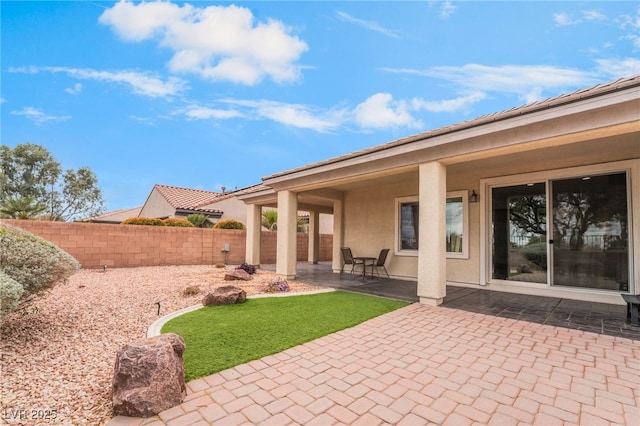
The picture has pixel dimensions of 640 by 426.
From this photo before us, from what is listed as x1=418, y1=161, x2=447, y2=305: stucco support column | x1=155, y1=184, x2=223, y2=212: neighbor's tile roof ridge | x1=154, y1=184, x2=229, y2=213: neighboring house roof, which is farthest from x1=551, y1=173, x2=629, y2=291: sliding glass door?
x1=155, y1=184, x2=223, y2=212: neighbor's tile roof ridge

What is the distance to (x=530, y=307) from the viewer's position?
6293 mm

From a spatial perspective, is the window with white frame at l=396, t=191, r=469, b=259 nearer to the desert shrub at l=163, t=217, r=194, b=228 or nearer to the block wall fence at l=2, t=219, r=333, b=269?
the block wall fence at l=2, t=219, r=333, b=269

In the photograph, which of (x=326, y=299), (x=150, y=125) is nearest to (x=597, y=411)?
(x=326, y=299)

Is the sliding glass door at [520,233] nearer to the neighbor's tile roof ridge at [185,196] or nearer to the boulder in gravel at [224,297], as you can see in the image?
the boulder in gravel at [224,297]

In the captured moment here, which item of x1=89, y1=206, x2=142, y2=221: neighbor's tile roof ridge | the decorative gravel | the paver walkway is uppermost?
x1=89, y1=206, x2=142, y2=221: neighbor's tile roof ridge

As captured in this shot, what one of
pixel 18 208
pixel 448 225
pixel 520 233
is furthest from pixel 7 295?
pixel 18 208

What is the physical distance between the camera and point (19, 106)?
54.6ft

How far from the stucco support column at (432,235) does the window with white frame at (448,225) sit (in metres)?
2.71

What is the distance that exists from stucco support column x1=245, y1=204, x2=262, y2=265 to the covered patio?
5.89 m

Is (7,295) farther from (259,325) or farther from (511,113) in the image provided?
(511,113)

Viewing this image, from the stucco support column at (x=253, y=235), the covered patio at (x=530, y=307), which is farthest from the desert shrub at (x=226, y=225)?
the covered patio at (x=530, y=307)

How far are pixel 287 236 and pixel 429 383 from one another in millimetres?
7336

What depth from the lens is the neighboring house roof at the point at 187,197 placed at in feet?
68.0

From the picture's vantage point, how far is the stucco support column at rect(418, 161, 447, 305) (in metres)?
6.34
